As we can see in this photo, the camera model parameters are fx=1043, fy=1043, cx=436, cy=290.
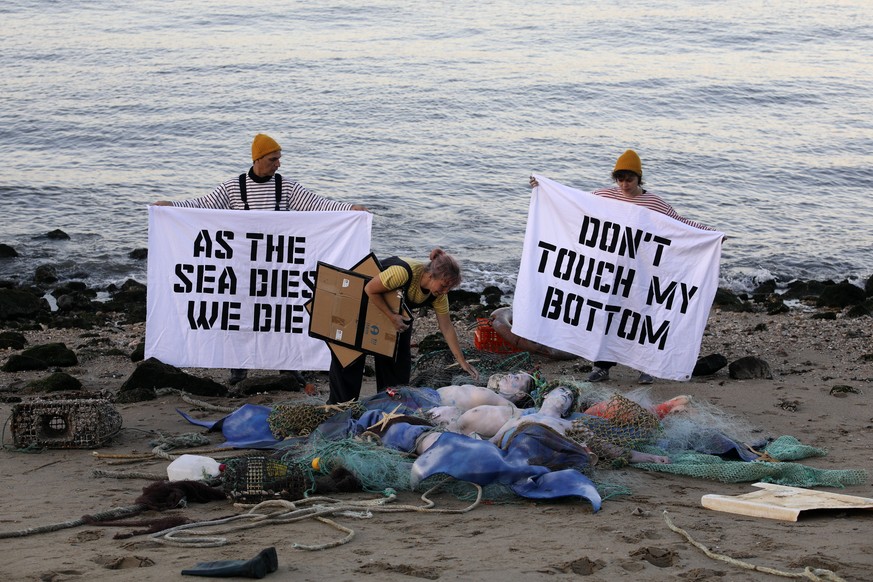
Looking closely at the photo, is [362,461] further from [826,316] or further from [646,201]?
[826,316]

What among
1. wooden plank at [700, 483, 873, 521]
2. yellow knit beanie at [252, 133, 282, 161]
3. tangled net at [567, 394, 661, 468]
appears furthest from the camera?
yellow knit beanie at [252, 133, 282, 161]

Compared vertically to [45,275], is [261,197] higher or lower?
higher

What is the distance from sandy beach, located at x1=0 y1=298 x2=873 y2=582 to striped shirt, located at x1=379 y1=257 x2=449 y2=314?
6.11 ft

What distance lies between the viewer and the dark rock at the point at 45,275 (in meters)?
17.3

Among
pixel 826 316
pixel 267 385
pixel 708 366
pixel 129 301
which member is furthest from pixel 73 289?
pixel 826 316

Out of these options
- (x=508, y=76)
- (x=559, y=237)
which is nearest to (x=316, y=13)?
(x=508, y=76)

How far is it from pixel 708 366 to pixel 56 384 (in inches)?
255

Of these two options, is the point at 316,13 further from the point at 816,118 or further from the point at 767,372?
the point at 767,372

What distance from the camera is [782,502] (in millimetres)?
6484

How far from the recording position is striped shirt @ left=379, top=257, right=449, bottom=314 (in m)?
8.16

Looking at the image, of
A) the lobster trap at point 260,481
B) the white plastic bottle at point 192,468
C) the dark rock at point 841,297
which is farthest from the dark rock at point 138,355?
the dark rock at point 841,297

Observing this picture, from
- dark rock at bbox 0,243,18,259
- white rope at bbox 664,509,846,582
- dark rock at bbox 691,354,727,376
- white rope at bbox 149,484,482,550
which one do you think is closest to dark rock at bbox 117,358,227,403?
white rope at bbox 149,484,482,550

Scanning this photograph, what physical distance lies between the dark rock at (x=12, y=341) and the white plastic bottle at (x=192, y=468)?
6164 millimetres

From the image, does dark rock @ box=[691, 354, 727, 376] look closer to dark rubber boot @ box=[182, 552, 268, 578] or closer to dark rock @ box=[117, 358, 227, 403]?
dark rock @ box=[117, 358, 227, 403]
